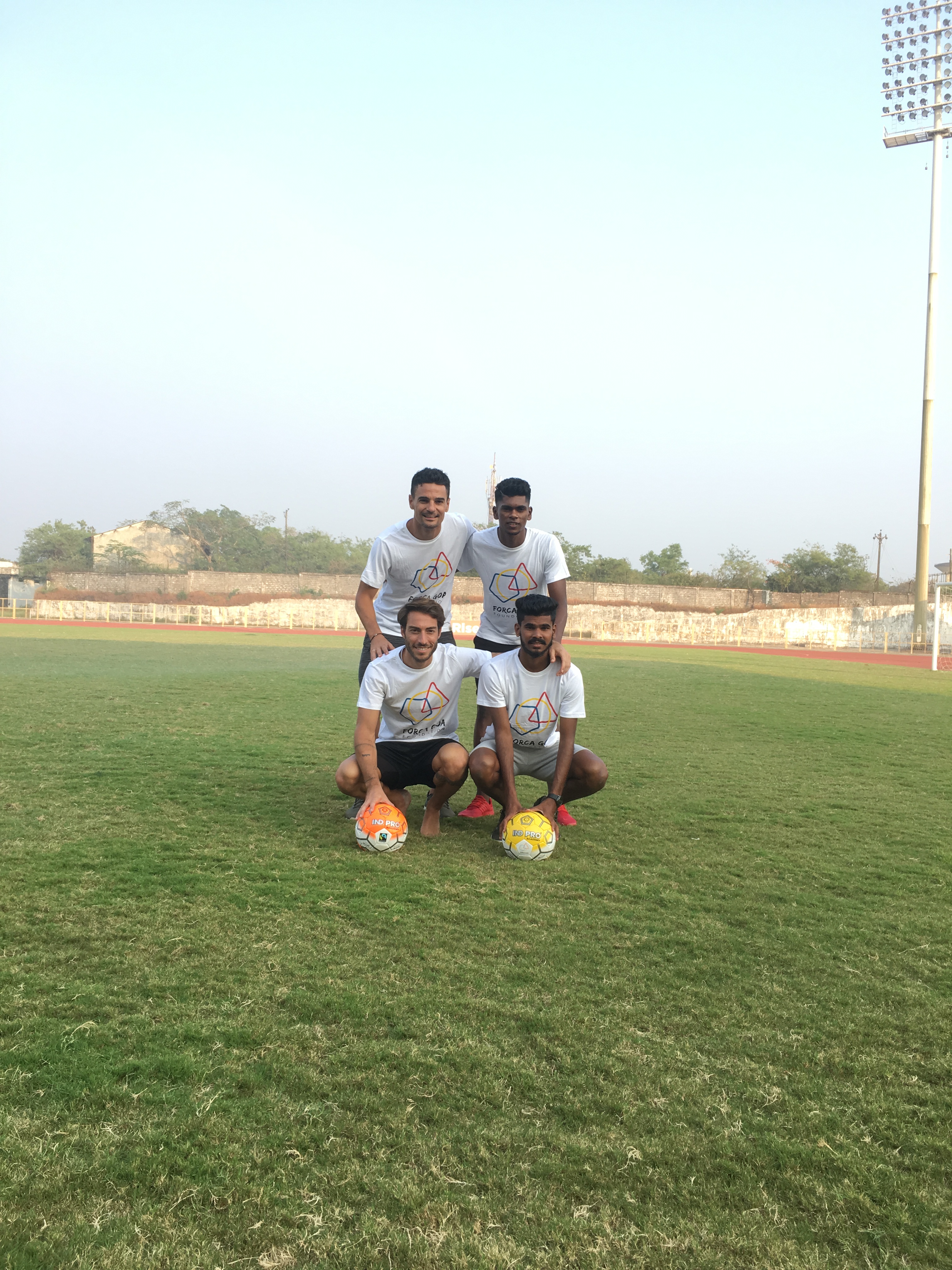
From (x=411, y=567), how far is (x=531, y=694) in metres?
1.11

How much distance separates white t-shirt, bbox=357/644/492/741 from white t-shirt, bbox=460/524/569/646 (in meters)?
0.46

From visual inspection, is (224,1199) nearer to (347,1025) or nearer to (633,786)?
(347,1025)

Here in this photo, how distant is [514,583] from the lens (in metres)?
5.28

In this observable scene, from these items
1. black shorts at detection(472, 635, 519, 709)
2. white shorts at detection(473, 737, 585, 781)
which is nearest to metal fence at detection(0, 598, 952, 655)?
black shorts at detection(472, 635, 519, 709)

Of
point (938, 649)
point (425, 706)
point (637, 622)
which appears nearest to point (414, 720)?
point (425, 706)

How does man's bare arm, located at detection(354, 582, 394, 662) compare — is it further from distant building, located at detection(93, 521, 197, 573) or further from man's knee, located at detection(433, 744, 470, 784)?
distant building, located at detection(93, 521, 197, 573)

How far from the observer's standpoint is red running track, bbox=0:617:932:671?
31281 mm

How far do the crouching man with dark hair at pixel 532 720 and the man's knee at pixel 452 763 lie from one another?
53mm

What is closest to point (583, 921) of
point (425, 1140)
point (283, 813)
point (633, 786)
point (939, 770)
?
point (425, 1140)

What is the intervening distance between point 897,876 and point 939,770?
3.60 metres

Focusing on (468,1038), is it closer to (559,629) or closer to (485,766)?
(485,766)

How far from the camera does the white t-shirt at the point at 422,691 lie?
183 inches

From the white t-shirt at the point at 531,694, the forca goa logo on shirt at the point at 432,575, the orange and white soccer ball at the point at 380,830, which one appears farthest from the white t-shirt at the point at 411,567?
the orange and white soccer ball at the point at 380,830

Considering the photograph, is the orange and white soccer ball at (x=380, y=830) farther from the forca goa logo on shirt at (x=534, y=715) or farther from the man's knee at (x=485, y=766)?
the forca goa logo on shirt at (x=534, y=715)
